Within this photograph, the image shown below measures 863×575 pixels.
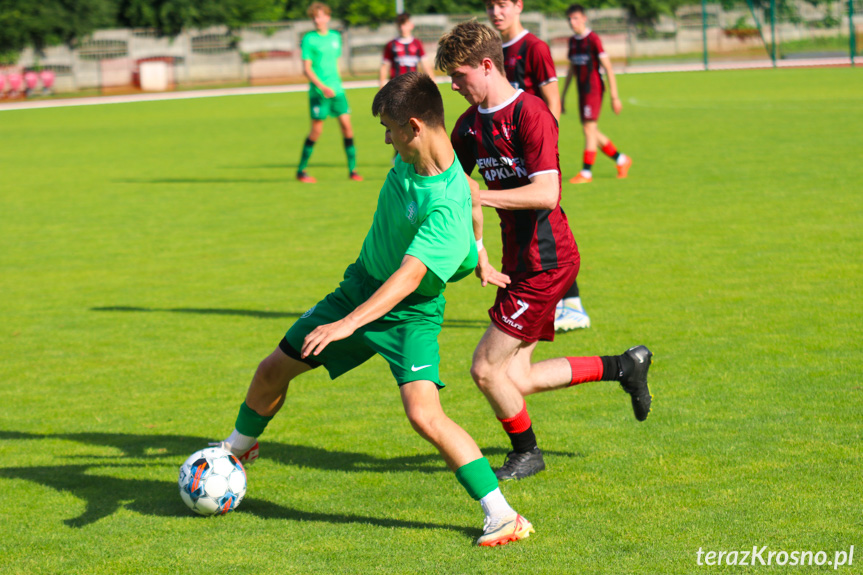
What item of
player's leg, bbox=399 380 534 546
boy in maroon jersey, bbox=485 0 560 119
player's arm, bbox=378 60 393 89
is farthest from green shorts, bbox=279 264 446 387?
player's arm, bbox=378 60 393 89

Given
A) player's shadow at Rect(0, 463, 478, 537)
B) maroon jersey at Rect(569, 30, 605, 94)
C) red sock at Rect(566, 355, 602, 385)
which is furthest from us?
maroon jersey at Rect(569, 30, 605, 94)

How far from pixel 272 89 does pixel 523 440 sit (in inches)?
1619

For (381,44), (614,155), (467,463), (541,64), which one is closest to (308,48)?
(614,155)

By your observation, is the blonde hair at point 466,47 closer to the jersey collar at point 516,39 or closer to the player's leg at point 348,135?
the jersey collar at point 516,39

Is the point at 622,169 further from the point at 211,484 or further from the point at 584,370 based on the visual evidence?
the point at 211,484

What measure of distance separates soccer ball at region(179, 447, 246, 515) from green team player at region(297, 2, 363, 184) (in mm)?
A: 10738

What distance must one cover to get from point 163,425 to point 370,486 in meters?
1.55

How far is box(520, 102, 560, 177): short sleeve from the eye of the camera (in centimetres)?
451

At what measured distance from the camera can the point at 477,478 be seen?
12.6ft

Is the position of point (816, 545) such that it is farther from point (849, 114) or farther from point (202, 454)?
point (849, 114)

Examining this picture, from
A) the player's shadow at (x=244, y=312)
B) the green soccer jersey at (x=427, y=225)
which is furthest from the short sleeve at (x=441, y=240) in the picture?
the player's shadow at (x=244, y=312)

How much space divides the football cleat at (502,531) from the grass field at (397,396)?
39 millimetres

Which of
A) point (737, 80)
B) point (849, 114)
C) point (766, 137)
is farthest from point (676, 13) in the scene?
point (766, 137)

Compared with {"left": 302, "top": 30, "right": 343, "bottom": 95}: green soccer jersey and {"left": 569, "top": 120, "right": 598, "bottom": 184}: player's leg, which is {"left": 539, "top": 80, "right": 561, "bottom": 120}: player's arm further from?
{"left": 302, "top": 30, "right": 343, "bottom": 95}: green soccer jersey
